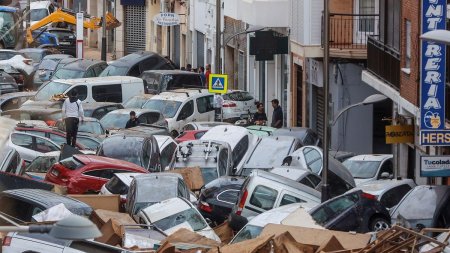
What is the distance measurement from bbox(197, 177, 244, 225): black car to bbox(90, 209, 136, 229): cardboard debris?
2248 mm

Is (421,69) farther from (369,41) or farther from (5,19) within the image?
(5,19)

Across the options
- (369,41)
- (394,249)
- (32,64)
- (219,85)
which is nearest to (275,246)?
(394,249)

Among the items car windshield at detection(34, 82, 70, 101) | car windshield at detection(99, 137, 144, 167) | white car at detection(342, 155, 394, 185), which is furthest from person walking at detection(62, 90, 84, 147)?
car windshield at detection(34, 82, 70, 101)

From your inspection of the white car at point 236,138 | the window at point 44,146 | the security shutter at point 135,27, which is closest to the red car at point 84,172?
the white car at point 236,138

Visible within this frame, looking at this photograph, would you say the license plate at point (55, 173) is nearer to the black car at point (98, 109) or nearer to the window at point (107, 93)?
the black car at point (98, 109)

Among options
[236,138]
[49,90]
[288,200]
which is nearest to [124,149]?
[236,138]

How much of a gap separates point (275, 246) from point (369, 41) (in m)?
16.4

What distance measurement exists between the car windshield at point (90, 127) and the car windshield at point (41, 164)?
5.07 metres

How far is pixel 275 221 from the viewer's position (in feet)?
71.2

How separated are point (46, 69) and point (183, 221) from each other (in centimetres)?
2916

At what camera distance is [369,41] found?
3459cm

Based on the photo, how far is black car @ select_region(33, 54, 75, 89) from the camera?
49.8 m

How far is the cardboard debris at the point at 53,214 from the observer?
803 inches

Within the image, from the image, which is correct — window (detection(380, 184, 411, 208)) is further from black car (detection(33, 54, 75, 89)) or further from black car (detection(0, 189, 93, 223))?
black car (detection(33, 54, 75, 89))
